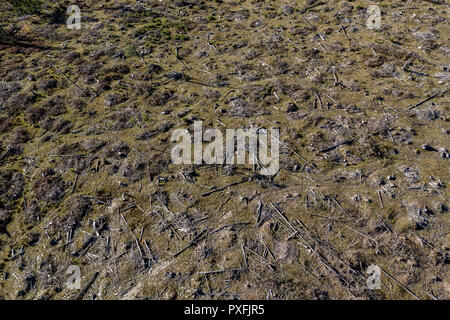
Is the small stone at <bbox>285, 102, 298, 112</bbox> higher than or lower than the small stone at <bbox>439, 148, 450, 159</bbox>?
higher

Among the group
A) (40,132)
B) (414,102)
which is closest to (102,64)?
(40,132)

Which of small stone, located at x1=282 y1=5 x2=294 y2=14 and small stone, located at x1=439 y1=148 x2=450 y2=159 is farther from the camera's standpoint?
small stone, located at x1=282 y1=5 x2=294 y2=14

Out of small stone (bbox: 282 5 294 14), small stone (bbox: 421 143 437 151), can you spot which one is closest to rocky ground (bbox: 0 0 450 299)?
small stone (bbox: 421 143 437 151)

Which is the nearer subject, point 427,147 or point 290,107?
point 427,147

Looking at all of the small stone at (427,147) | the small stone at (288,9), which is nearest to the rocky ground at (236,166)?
the small stone at (427,147)

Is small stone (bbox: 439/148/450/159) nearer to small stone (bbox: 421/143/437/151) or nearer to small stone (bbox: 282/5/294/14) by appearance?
small stone (bbox: 421/143/437/151)

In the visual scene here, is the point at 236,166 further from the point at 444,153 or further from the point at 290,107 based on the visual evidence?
the point at 444,153

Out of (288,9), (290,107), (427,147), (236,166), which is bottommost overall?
(427,147)

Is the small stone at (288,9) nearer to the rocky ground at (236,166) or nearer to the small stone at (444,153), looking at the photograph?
the rocky ground at (236,166)

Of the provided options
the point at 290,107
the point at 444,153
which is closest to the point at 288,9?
the point at 290,107
